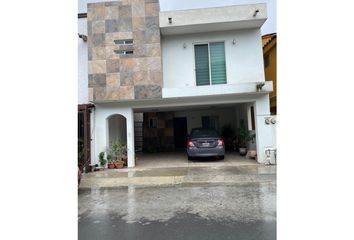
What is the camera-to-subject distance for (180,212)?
5.07 metres

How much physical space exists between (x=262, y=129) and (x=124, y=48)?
694 centimetres

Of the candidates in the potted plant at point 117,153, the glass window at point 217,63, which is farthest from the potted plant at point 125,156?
the glass window at point 217,63

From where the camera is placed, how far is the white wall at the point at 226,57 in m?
10.9

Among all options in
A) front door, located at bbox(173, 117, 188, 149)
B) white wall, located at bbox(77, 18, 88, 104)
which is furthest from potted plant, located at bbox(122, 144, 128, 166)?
front door, located at bbox(173, 117, 188, 149)

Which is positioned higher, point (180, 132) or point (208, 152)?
point (180, 132)

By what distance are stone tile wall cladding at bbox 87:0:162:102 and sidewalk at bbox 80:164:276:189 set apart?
3121mm

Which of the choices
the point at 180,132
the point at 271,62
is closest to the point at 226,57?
the point at 271,62

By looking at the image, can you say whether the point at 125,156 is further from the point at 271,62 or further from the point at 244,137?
the point at 271,62

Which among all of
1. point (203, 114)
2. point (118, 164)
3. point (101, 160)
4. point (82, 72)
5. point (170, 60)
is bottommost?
point (118, 164)

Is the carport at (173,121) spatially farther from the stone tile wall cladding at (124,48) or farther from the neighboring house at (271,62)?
the neighboring house at (271,62)
